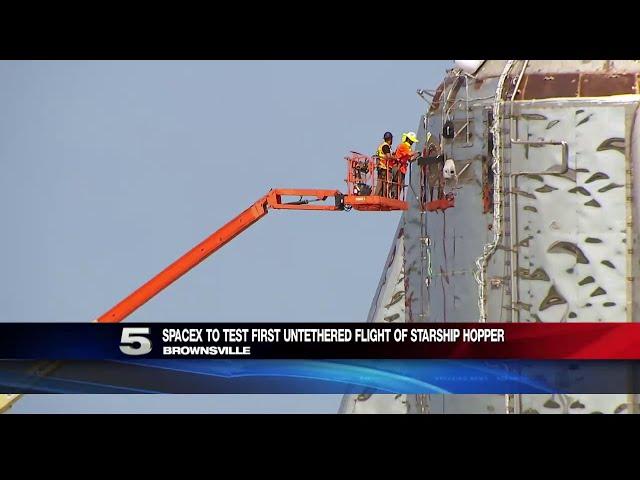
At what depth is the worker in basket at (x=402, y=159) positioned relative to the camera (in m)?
33.5

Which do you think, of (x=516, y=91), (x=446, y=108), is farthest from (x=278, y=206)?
(x=516, y=91)

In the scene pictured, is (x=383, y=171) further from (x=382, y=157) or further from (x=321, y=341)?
(x=321, y=341)

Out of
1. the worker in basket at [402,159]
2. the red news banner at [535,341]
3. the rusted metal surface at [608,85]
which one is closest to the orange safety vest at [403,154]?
the worker in basket at [402,159]

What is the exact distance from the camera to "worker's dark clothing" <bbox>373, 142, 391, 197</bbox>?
113 ft

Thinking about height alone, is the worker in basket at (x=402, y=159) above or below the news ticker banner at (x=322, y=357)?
above

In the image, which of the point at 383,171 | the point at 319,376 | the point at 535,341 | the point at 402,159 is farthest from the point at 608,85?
the point at 383,171

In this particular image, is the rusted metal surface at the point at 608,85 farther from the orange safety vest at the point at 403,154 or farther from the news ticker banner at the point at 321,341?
the orange safety vest at the point at 403,154

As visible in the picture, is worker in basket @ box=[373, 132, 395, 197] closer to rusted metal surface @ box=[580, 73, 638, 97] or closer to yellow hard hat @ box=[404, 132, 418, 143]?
yellow hard hat @ box=[404, 132, 418, 143]

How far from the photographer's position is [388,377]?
26688mm

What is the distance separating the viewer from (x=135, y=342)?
26875mm

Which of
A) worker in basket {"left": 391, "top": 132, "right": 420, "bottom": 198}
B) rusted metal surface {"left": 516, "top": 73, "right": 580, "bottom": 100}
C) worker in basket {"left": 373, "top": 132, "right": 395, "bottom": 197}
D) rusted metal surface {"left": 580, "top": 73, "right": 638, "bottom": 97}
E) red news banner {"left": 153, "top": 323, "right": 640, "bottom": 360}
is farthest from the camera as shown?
worker in basket {"left": 373, "top": 132, "right": 395, "bottom": 197}

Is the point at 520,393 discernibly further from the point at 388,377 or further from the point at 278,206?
the point at 278,206

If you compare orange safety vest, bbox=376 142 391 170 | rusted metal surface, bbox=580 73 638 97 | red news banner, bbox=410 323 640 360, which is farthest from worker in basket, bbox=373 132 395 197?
red news banner, bbox=410 323 640 360

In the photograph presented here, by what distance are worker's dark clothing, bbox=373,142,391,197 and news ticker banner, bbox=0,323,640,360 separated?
8133 mm
